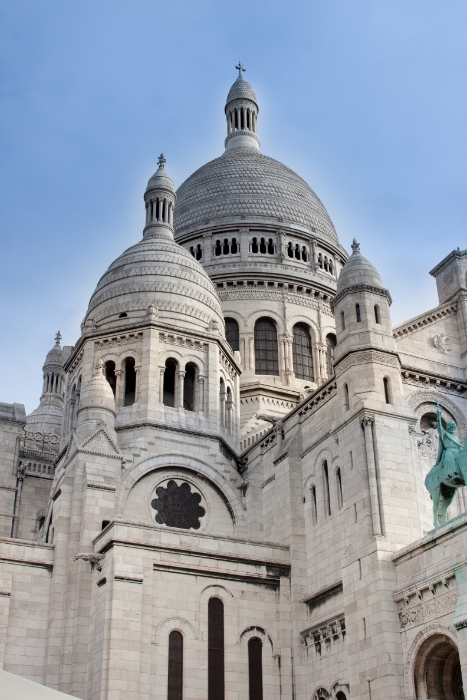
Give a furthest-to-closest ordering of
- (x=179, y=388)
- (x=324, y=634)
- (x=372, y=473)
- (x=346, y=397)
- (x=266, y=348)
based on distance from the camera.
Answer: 1. (x=266, y=348)
2. (x=179, y=388)
3. (x=346, y=397)
4. (x=324, y=634)
5. (x=372, y=473)

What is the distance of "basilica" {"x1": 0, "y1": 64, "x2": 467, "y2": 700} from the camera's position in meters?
27.5

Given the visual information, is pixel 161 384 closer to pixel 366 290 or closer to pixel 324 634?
pixel 366 290

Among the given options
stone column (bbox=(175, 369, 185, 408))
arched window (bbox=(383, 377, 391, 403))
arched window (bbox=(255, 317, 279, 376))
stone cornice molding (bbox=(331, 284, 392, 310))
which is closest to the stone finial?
stone column (bbox=(175, 369, 185, 408))

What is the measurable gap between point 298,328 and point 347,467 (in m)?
21.9

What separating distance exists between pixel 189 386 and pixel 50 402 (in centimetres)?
2413

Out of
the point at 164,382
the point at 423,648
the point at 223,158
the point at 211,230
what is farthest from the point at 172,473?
the point at 223,158

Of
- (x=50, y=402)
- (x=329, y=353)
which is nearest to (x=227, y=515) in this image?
(x=329, y=353)

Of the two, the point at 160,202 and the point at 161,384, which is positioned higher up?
the point at 160,202

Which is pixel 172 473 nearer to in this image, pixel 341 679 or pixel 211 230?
pixel 341 679

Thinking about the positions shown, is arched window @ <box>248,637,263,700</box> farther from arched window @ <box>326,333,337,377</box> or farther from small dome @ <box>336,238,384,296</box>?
arched window @ <box>326,333,337,377</box>

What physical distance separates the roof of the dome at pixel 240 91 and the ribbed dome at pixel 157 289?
92.0ft

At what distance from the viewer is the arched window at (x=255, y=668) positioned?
29891mm

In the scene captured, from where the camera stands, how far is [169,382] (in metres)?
40.4

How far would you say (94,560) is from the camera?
1220 inches
